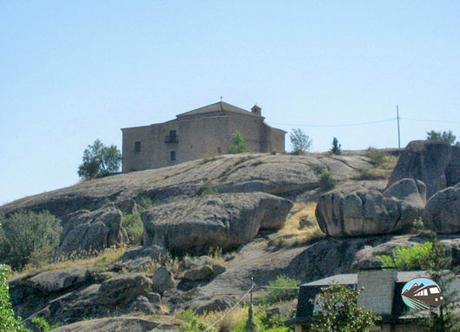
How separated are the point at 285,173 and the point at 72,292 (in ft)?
62.2

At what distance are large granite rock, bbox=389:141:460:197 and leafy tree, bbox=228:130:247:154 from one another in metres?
22.5

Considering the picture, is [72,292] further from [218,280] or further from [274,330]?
[274,330]

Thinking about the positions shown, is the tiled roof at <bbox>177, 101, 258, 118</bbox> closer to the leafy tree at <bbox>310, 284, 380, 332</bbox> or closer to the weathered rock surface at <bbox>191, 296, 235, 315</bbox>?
the weathered rock surface at <bbox>191, 296, 235, 315</bbox>

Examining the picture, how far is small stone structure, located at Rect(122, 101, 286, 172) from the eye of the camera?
73250mm

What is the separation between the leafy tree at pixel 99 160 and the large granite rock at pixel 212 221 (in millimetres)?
35952

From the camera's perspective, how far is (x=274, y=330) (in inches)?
1053

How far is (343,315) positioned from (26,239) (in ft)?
102

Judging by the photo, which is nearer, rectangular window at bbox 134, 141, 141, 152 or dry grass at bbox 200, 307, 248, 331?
dry grass at bbox 200, 307, 248, 331

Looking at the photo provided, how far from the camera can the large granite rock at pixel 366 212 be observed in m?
36.0

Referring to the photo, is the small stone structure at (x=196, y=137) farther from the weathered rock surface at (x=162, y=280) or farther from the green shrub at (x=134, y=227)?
the weathered rock surface at (x=162, y=280)

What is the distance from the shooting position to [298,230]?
4216 centimetres

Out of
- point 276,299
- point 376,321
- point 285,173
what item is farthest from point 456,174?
point 376,321

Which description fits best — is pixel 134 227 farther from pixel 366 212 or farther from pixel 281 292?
pixel 281 292

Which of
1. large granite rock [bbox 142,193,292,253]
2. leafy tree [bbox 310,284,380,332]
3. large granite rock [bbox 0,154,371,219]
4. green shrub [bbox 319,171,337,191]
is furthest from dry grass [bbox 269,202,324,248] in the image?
leafy tree [bbox 310,284,380,332]
